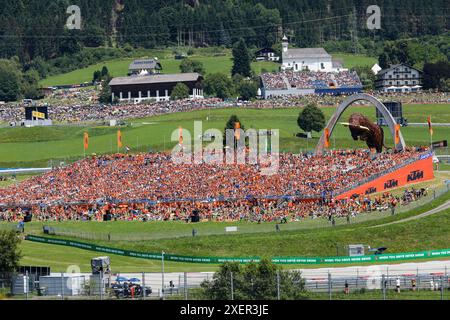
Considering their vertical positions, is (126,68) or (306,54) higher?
(306,54)

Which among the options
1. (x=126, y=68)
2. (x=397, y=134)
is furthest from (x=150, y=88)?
(x=397, y=134)

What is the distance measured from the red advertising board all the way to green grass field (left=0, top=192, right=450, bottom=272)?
6.77 meters

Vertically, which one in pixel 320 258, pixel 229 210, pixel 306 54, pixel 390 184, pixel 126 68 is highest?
pixel 306 54

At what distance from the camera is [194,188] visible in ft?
254

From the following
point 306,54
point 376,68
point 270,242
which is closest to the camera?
point 270,242

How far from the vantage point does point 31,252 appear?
2435 inches

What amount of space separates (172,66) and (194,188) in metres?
113

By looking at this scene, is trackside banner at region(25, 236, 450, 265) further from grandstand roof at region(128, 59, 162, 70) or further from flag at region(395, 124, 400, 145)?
grandstand roof at region(128, 59, 162, 70)

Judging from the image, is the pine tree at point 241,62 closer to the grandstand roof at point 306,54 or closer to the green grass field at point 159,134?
the grandstand roof at point 306,54

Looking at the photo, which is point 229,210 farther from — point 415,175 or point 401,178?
point 415,175

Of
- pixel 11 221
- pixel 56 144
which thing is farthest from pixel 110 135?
pixel 11 221

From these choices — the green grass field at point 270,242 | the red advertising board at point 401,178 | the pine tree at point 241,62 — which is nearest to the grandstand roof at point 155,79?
the pine tree at point 241,62

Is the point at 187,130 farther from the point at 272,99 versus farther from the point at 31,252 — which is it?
the point at 31,252
